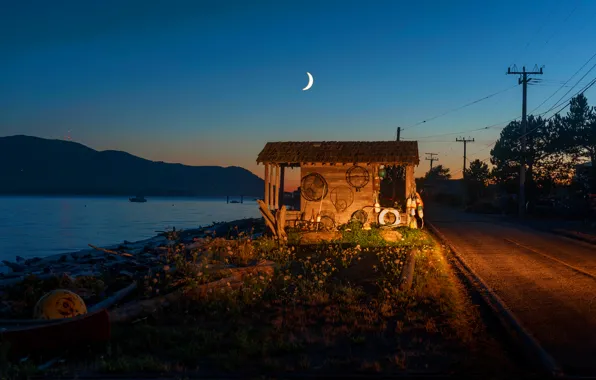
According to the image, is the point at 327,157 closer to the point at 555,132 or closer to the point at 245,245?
the point at 245,245

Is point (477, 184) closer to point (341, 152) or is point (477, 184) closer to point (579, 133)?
point (579, 133)

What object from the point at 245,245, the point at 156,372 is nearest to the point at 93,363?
the point at 156,372

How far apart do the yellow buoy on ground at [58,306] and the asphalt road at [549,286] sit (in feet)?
23.1

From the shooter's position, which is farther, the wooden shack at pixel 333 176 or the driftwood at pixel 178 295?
the wooden shack at pixel 333 176

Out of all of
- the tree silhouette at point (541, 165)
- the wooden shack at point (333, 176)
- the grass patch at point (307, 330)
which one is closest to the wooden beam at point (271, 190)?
the wooden shack at point (333, 176)

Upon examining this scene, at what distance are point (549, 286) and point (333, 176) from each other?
16.0m

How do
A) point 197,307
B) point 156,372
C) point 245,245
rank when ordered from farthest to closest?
point 245,245
point 197,307
point 156,372

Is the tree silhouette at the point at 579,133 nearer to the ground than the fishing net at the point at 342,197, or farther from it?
farther from it

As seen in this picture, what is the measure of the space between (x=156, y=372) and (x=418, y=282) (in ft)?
21.7

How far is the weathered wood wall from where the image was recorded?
88.9ft

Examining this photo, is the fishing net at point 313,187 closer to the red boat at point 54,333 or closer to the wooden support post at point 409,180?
the wooden support post at point 409,180

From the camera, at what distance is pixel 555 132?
58.3m

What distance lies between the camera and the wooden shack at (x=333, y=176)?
26562 millimetres

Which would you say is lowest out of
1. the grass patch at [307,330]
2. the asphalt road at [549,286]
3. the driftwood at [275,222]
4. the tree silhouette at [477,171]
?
the grass patch at [307,330]
